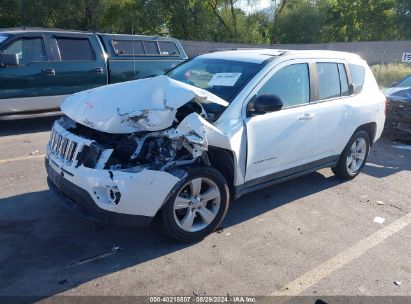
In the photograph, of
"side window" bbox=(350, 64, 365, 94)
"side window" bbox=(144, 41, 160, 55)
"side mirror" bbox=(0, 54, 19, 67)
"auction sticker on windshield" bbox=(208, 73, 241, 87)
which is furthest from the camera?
"side window" bbox=(144, 41, 160, 55)

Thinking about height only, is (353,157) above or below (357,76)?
below

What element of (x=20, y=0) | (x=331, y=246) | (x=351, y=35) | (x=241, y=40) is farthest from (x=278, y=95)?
(x=351, y=35)

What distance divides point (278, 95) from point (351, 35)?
34785 millimetres

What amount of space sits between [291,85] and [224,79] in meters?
0.81

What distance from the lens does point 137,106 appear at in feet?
12.7

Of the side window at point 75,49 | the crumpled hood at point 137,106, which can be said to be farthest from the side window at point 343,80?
the side window at point 75,49

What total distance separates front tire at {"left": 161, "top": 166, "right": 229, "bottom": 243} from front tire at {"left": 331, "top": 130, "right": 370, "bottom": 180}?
7.81 ft

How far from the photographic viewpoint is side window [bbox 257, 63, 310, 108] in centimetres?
462

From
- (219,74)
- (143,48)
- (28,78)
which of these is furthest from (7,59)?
(219,74)

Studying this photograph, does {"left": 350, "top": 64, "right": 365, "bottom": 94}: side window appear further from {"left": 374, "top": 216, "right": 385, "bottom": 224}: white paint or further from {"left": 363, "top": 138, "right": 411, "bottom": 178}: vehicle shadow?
{"left": 374, "top": 216, "right": 385, "bottom": 224}: white paint

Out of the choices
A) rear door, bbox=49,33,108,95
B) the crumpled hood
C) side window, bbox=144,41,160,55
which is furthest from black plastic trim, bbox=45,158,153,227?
side window, bbox=144,41,160,55

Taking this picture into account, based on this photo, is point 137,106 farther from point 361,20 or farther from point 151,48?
point 361,20

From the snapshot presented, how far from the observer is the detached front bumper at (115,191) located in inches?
138

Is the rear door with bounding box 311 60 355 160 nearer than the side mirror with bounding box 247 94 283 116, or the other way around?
the side mirror with bounding box 247 94 283 116
